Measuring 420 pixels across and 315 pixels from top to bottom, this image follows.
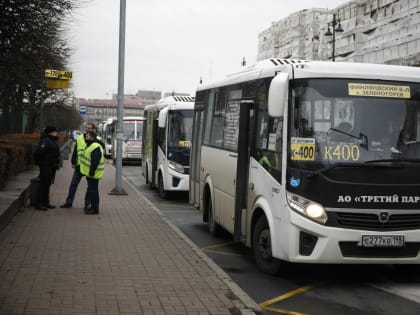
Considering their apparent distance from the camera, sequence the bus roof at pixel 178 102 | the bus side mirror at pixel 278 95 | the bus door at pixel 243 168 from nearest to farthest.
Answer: the bus side mirror at pixel 278 95, the bus door at pixel 243 168, the bus roof at pixel 178 102

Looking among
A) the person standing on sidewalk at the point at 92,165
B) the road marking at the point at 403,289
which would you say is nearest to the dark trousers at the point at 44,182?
the person standing on sidewalk at the point at 92,165

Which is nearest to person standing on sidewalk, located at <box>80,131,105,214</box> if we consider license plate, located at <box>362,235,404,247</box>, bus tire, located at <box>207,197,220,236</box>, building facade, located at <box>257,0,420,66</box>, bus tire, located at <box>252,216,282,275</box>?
bus tire, located at <box>207,197,220,236</box>

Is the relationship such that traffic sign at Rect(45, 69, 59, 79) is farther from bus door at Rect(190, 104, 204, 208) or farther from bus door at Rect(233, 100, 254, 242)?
bus door at Rect(233, 100, 254, 242)

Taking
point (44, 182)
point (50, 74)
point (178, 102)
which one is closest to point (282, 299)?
point (44, 182)

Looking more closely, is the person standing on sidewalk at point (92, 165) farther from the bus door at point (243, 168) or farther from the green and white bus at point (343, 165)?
the green and white bus at point (343, 165)

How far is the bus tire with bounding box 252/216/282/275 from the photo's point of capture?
805 cm

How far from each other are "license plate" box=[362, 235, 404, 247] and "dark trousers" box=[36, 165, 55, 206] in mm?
8377

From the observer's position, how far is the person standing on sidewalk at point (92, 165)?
13.4 m

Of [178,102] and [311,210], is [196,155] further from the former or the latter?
[311,210]

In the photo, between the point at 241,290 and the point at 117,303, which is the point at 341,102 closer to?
the point at 241,290

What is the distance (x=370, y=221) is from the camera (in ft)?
24.0

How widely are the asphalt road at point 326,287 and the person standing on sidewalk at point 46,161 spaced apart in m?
4.88

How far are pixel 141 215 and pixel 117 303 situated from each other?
24.9ft

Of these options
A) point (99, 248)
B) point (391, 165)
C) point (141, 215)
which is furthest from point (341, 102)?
point (141, 215)
